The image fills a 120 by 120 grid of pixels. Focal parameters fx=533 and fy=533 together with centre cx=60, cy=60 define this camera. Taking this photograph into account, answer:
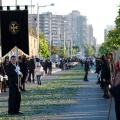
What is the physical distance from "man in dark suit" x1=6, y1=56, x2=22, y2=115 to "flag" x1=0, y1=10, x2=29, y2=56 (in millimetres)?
2272

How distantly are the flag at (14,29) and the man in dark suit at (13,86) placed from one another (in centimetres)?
227

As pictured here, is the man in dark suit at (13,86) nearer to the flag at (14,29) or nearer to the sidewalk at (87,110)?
the sidewalk at (87,110)

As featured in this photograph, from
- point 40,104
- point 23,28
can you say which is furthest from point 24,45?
A: point 40,104

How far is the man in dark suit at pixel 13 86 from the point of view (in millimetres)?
16547

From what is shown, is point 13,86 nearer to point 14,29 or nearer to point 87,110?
point 14,29

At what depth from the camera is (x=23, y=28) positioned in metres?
18.8

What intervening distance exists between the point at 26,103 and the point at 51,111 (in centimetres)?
314

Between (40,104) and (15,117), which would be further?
(40,104)

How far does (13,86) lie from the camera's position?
16.8 meters

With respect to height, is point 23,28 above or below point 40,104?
above

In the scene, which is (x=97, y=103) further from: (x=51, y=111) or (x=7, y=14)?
(x=7, y=14)

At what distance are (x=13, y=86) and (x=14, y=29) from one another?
8.54ft

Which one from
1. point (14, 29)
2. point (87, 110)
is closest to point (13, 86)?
point (14, 29)

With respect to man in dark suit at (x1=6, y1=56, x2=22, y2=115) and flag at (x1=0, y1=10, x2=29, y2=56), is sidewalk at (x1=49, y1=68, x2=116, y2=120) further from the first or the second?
flag at (x1=0, y1=10, x2=29, y2=56)
